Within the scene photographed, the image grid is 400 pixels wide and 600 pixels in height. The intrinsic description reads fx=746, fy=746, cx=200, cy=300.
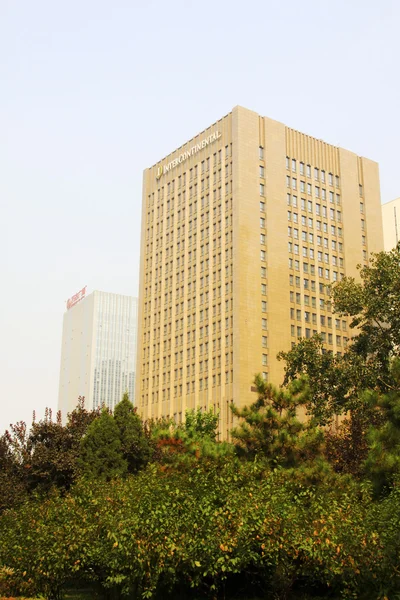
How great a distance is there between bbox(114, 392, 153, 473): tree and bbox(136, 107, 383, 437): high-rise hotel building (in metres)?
41.2

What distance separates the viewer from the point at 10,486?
3616 centimetres

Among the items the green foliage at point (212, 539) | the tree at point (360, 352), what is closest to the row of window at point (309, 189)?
the tree at point (360, 352)

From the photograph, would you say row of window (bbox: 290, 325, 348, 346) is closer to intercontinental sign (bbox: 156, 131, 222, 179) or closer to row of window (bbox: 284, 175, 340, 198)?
row of window (bbox: 284, 175, 340, 198)

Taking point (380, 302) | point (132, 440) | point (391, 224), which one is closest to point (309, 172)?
point (391, 224)

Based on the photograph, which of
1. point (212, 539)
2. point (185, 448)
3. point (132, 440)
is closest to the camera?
point (212, 539)

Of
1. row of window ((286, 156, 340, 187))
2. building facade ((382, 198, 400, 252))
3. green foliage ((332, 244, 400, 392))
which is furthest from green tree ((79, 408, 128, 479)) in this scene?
building facade ((382, 198, 400, 252))

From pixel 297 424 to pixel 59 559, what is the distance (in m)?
12.3

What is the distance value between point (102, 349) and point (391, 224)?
9903 cm

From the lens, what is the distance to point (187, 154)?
316 feet

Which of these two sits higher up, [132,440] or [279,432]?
[132,440]

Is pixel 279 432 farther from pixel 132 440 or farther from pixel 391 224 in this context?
pixel 391 224

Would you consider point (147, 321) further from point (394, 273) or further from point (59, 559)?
point (59, 559)

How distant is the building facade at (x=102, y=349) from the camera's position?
181 metres

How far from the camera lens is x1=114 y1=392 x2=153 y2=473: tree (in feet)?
122
